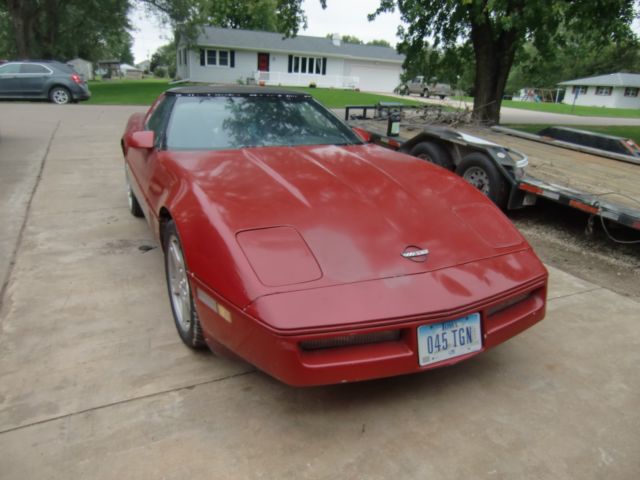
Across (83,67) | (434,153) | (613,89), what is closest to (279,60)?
(83,67)

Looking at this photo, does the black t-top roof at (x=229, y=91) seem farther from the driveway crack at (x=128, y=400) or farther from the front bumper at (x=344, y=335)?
the driveway crack at (x=128, y=400)

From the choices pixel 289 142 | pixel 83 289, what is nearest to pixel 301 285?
pixel 289 142

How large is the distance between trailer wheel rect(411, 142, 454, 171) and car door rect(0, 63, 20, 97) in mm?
16578

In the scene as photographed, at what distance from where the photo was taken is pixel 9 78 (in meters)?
17.2

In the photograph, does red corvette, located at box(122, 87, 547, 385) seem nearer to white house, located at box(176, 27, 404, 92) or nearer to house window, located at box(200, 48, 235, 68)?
white house, located at box(176, 27, 404, 92)

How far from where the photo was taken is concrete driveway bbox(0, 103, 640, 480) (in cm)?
206

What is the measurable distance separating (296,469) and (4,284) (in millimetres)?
2738

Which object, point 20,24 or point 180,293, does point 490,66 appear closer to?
point 180,293

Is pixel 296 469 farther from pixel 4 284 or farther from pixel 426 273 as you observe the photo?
pixel 4 284

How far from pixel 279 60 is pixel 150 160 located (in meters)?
36.7

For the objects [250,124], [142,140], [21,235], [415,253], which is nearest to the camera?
[415,253]

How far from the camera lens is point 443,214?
2.71 metres

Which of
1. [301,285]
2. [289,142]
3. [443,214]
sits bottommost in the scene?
[301,285]

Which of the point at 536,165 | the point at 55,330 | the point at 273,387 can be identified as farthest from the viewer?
the point at 536,165
